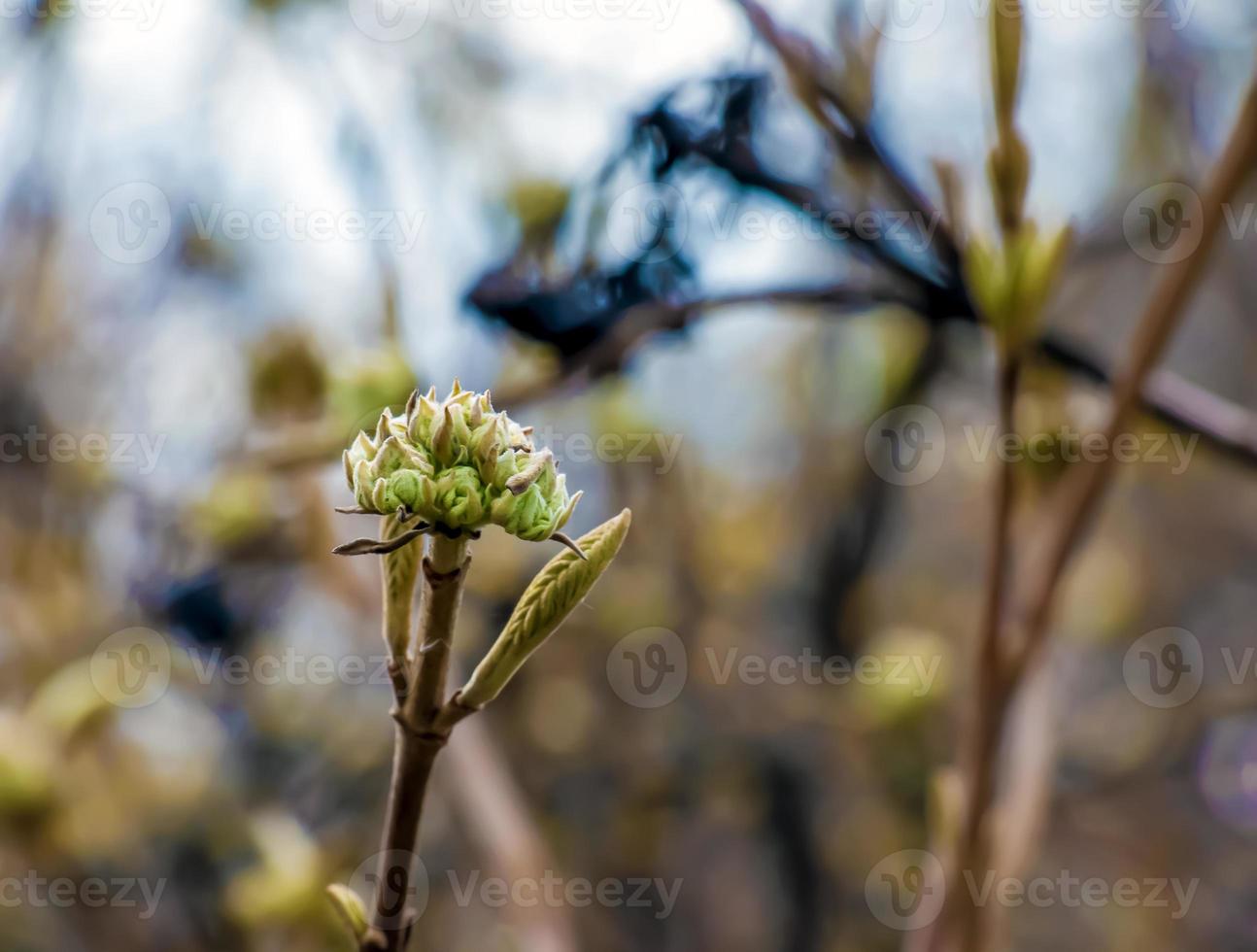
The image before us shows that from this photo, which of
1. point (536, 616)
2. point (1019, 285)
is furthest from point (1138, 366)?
point (536, 616)

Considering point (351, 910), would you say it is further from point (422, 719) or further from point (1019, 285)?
point (1019, 285)

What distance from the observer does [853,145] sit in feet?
1.57

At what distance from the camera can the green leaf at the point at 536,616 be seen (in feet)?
0.78

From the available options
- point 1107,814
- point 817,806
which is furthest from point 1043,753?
point 1107,814

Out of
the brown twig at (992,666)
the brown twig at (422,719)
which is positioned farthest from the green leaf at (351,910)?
the brown twig at (992,666)

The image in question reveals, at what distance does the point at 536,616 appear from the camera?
238 mm

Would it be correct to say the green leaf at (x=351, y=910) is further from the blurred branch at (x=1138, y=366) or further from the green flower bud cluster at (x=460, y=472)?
the blurred branch at (x=1138, y=366)

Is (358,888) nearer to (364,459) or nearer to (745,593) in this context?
(745,593)

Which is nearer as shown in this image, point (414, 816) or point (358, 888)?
point (414, 816)

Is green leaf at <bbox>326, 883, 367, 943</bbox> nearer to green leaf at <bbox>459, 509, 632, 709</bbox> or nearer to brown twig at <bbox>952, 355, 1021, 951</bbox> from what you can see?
green leaf at <bbox>459, 509, 632, 709</bbox>

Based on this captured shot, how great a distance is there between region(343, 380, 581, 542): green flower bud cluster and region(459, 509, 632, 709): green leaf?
0.03ft

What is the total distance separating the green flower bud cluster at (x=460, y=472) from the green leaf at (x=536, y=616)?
0.01m

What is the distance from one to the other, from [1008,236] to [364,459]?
0.92 feet

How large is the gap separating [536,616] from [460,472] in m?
0.04
